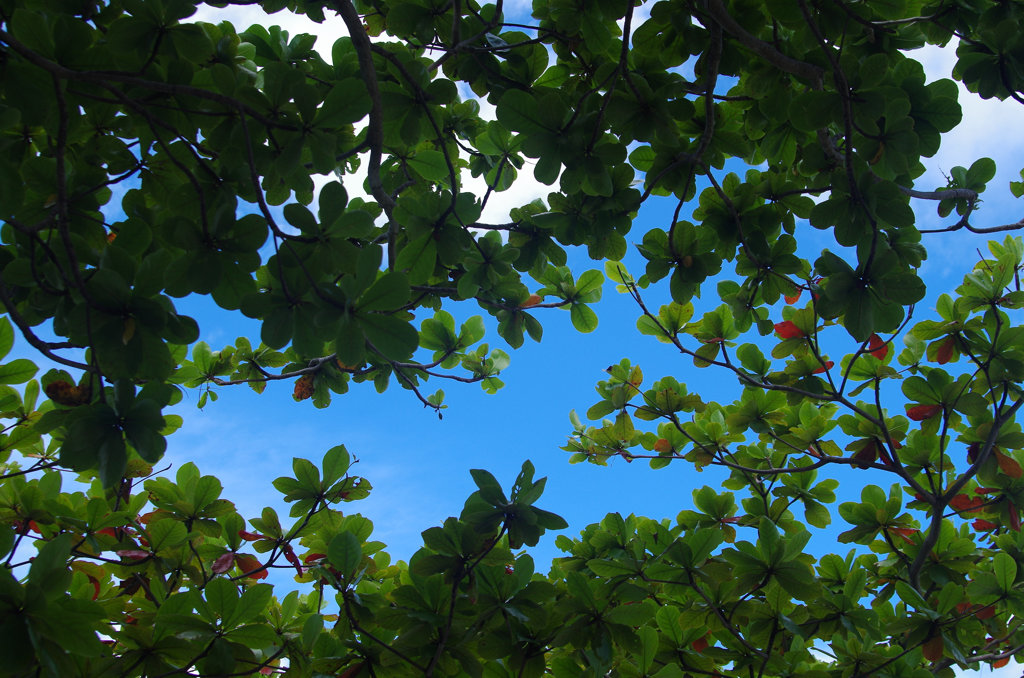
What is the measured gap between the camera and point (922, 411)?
2.71 meters

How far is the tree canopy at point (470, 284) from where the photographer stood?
4.64 ft

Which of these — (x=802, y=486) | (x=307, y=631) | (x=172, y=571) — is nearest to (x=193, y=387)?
(x=172, y=571)

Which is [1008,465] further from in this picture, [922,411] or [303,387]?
[303,387]

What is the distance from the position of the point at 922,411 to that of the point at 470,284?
2141mm

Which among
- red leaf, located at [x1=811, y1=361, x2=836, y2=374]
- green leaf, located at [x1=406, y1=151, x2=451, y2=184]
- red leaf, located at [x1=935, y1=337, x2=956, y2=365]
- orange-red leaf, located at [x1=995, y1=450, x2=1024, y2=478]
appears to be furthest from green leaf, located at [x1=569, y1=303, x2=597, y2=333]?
orange-red leaf, located at [x1=995, y1=450, x2=1024, y2=478]

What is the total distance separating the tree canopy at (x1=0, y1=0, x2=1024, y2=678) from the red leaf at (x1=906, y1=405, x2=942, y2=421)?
3cm

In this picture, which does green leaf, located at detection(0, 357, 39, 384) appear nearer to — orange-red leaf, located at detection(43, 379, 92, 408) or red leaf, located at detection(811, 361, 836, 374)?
orange-red leaf, located at detection(43, 379, 92, 408)

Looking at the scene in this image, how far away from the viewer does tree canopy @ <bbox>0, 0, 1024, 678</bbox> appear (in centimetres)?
142

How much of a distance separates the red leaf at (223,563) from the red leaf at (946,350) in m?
3.06

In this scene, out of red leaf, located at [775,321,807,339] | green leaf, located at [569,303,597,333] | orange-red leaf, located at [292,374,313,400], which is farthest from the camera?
red leaf, located at [775,321,807,339]

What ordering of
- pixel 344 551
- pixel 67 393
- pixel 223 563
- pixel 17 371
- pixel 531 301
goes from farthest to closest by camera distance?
pixel 531 301 < pixel 223 563 < pixel 17 371 < pixel 344 551 < pixel 67 393

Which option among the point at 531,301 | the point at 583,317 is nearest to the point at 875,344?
the point at 583,317

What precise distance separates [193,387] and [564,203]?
6.67ft

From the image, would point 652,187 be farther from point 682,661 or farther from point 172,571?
point 172,571
